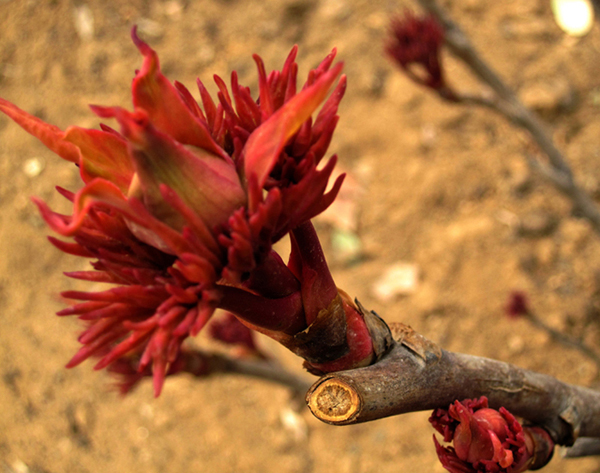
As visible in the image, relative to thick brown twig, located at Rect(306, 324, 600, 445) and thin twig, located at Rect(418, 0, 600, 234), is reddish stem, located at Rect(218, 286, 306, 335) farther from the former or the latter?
Result: thin twig, located at Rect(418, 0, 600, 234)

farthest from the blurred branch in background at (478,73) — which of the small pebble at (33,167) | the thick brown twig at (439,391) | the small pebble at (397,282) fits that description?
the small pebble at (33,167)

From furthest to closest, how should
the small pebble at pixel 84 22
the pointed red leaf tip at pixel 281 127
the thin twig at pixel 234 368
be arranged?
the small pebble at pixel 84 22 → the thin twig at pixel 234 368 → the pointed red leaf tip at pixel 281 127

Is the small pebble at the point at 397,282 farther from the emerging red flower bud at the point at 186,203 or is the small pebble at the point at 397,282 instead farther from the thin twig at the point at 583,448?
the emerging red flower bud at the point at 186,203

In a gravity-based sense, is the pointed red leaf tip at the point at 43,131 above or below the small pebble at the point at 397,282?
below

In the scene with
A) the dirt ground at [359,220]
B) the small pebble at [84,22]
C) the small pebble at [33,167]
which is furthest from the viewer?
the small pebble at [84,22]

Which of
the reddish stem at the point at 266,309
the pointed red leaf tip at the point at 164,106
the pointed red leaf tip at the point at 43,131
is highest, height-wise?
the pointed red leaf tip at the point at 164,106

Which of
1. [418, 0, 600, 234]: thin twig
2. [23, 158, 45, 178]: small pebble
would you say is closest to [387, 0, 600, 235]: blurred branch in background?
[418, 0, 600, 234]: thin twig

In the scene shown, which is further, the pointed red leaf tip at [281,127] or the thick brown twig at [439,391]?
the thick brown twig at [439,391]

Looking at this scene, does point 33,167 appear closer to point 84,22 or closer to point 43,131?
point 84,22

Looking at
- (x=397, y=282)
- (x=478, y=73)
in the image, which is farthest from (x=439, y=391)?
(x=397, y=282)
